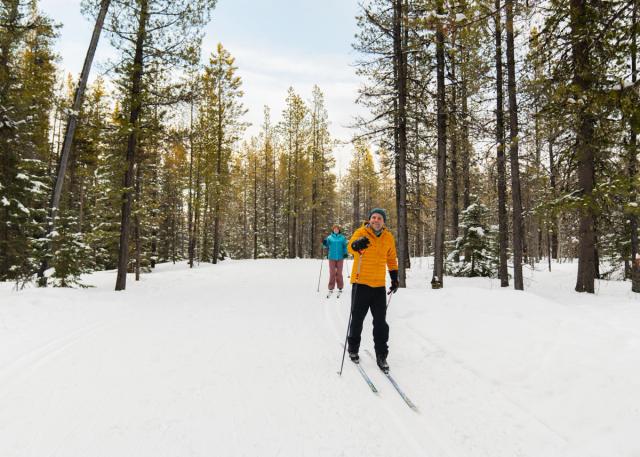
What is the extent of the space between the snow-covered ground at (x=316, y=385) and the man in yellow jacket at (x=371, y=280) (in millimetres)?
484

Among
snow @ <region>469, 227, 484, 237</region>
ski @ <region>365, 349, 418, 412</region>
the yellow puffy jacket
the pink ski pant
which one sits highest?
snow @ <region>469, 227, 484, 237</region>

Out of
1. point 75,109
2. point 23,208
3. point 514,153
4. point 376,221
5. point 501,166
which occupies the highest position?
point 75,109

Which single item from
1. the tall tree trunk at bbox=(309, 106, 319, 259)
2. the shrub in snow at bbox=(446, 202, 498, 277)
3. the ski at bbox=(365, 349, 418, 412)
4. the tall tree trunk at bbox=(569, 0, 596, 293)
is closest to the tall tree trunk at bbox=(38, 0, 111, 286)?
the ski at bbox=(365, 349, 418, 412)

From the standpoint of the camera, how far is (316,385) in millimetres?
4473

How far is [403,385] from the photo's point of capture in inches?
180

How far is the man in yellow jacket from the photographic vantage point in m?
5.26

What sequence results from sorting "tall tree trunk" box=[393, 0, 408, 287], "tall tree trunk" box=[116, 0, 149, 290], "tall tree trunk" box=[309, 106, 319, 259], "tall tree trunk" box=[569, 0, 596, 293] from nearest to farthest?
"tall tree trunk" box=[569, 0, 596, 293]
"tall tree trunk" box=[116, 0, 149, 290]
"tall tree trunk" box=[393, 0, 408, 287]
"tall tree trunk" box=[309, 106, 319, 259]

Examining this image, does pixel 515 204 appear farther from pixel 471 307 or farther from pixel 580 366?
pixel 580 366

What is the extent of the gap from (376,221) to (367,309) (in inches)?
53.9

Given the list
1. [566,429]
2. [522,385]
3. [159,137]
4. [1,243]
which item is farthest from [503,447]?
[1,243]

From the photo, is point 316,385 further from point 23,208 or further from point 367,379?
point 23,208

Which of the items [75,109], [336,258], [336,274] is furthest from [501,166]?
[75,109]

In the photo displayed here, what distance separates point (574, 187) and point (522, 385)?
10.6 metres

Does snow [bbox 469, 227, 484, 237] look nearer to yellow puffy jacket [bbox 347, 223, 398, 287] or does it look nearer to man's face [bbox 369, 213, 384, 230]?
yellow puffy jacket [bbox 347, 223, 398, 287]
